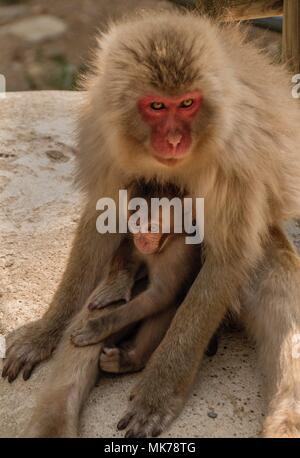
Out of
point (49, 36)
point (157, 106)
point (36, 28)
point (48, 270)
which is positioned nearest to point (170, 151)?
point (157, 106)

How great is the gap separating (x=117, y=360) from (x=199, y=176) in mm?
843

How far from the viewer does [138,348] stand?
331 cm

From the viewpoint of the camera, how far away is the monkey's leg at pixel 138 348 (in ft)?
10.8

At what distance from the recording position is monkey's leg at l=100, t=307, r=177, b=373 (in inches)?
129

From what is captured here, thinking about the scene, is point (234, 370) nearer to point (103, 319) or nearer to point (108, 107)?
point (103, 319)

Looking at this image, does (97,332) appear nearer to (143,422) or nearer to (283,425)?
(143,422)

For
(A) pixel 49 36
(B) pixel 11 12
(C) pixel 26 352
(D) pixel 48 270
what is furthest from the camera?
(B) pixel 11 12

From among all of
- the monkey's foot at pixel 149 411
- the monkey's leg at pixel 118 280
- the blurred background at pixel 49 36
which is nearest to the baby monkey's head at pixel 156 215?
the monkey's leg at pixel 118 280

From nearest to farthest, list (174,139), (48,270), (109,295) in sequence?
(174,139), (109,295), (48,270)

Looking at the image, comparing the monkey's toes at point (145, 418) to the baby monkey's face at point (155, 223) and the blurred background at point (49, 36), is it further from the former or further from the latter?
the blurred background at point (49, 36)

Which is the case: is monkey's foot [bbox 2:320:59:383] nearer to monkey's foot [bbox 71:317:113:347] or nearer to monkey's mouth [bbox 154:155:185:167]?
monkey's foot [bbox 71:317:113:347]

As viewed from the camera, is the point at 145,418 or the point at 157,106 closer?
the point at 157,106

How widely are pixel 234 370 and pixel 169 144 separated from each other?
1.09 metres

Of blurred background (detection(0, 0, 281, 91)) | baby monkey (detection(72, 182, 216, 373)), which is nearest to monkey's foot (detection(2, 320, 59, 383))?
baby monkey (detection(72, 182, 216, 373))
